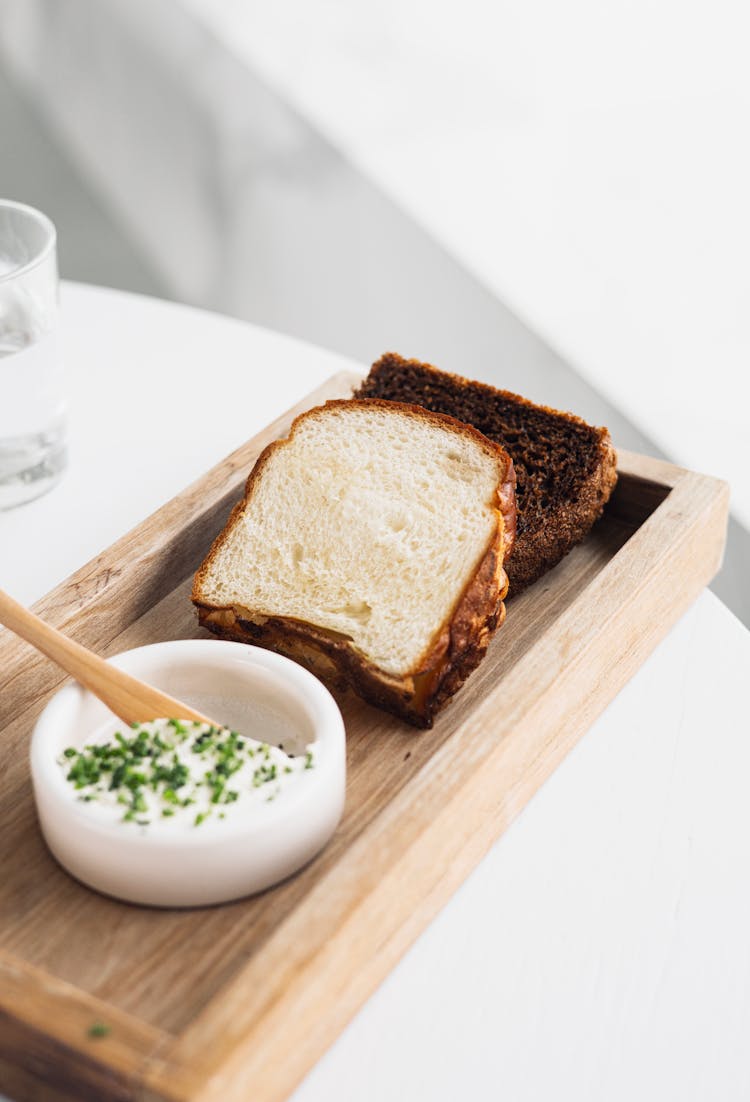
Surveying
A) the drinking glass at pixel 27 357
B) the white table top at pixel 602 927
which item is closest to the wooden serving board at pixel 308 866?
the white table top at pixel 602 927

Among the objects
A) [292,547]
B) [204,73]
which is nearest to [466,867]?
[292,547]

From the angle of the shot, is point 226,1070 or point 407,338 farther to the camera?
point 407,338

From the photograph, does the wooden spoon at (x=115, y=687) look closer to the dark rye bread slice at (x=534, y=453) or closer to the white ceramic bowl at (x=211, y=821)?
the white ceramic bowl at (x=211, y=821)

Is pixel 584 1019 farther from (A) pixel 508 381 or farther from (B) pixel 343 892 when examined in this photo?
(A) pixel 508 381

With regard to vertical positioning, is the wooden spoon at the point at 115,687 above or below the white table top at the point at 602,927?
below

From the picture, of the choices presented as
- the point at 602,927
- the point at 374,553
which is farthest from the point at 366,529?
the point at 602,927
